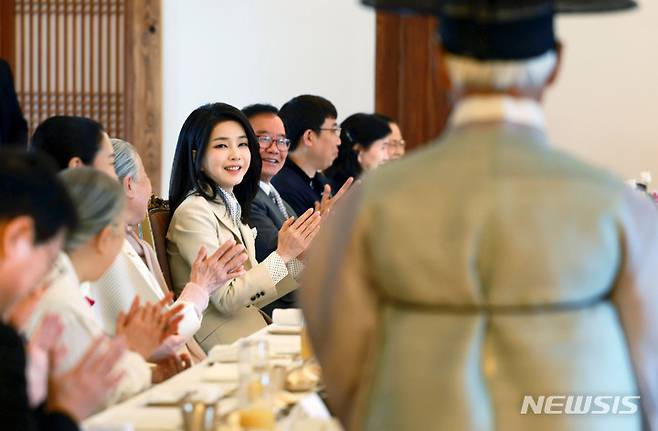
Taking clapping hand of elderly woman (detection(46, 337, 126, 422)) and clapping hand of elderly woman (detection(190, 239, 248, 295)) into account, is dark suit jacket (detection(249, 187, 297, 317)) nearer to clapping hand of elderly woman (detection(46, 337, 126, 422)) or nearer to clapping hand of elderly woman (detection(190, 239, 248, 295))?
clapping hand of elderly woman (detection(190, 239, 248, 295))

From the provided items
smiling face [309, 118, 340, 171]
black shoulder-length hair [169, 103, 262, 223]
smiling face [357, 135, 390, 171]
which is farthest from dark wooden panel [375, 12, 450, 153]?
black shoulder-length hair [169, 103, 262, 223]

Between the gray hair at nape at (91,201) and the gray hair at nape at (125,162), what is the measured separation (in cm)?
98

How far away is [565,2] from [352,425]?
24.6 inches

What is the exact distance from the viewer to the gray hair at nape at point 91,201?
211cm

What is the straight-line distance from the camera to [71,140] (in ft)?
9.47

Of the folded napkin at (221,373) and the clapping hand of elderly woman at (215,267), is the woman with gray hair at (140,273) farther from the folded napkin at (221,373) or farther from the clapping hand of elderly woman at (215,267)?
the folded napkin at (221,373)

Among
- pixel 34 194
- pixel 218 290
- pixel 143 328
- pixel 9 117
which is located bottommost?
pixel 218 290

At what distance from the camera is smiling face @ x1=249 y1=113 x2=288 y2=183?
454 centimetres

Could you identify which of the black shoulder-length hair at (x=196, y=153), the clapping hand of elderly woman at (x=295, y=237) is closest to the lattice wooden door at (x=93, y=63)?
the black shoulder-length hair at (x=196, y=153)

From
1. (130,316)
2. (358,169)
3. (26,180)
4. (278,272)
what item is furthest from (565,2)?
(358,169)

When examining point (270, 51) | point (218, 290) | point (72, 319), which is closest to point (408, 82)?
point (270, 51)

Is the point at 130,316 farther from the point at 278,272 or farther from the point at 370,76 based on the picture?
the point at 370,76

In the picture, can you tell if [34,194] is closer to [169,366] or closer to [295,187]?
[169,366]

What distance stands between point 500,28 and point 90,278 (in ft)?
3.54
